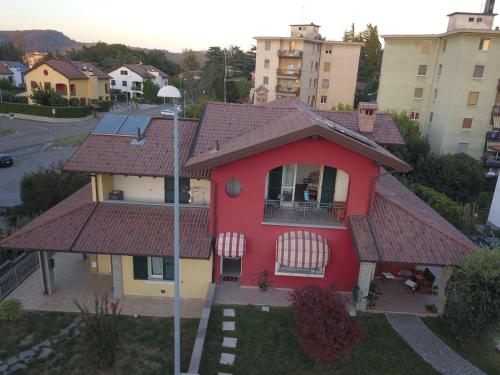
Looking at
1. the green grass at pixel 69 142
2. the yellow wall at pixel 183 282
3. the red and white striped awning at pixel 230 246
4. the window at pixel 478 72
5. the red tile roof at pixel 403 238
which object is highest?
the window at pixel 478 72

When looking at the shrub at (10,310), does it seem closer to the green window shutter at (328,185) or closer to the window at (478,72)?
the green window shutter at (328,185)

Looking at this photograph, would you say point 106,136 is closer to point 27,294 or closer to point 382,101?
point 27,294

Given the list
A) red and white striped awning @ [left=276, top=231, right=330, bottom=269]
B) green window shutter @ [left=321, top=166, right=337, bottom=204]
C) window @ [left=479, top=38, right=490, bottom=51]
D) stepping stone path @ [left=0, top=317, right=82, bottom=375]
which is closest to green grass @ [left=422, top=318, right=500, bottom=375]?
red and white striped awning @ [left=276, top=231, right=330, bottom=269]

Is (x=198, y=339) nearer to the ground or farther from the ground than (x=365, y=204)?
nearer to the ground

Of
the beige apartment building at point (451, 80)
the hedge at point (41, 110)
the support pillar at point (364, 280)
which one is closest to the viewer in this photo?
the support pillar at point (364, 280)

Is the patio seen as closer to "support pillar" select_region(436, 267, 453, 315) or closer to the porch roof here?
the porch roof

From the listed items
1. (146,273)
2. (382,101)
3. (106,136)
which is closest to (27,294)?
(146,273)

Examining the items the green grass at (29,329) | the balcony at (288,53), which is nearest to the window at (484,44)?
the balcony at (288,53)
